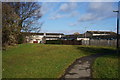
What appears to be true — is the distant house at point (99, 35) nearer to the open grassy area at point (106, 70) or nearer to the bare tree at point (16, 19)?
the bare tree at point (16, 19)

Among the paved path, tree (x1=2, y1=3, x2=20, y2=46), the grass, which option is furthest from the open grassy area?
tree (x1=2, y1=3, x2=20, y2=46)

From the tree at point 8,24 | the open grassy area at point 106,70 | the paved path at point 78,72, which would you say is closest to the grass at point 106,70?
the open grassy area at point 106,70

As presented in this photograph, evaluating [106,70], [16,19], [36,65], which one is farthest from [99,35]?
[106,70]

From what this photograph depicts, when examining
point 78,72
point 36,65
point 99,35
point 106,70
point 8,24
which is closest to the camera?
point 78,72

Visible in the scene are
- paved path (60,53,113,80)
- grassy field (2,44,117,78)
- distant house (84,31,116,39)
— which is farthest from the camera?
distant house (84,31,116,39)

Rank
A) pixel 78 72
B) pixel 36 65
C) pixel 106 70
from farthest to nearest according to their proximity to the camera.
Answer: pixel 36 65 → pixel 106 70 → pixel 78 72

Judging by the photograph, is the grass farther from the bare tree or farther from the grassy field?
the bare tree

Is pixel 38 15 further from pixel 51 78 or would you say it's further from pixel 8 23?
pixel 51 78

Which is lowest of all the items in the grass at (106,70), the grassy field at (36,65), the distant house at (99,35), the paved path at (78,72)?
the paved path at (78,72)

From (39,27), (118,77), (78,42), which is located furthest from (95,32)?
(118,77)

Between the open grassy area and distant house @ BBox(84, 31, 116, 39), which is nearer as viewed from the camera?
the open grassy area

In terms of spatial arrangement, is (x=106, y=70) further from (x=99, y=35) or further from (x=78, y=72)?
(x=99, y=35)

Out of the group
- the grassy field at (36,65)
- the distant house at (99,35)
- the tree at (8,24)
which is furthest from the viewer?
the distant house at (99,35)

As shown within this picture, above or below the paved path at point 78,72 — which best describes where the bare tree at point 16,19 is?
above
